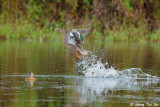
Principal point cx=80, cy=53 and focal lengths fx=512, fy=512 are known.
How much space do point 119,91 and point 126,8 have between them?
61.9 ft

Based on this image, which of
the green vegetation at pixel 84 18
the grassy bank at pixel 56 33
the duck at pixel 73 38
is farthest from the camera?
the green vegetation at pixel 84 18

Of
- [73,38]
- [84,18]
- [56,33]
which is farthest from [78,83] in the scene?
[84,18]

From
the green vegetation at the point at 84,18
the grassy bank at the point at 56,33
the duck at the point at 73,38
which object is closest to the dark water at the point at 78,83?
the duck at the point at 73,38

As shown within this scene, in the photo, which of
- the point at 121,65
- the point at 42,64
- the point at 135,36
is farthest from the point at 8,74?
the point at 135,36

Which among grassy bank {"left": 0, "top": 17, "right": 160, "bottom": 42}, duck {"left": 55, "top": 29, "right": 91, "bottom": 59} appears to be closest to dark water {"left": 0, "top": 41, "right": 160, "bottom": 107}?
duck {"left": 55, "top": 29, "right": 91, "bottom": 59}

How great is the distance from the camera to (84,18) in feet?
104

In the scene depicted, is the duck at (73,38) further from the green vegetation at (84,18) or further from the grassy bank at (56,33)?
the grassy bank at (56,33)

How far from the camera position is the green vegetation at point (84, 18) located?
29719 millimetres

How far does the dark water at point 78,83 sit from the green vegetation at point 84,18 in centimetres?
884

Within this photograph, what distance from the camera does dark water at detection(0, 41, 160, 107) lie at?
402 inches

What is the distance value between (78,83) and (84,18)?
19093mm

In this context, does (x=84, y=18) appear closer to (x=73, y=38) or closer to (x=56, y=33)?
(x=56, y=33)

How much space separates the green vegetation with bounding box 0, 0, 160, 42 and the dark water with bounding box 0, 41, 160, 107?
8843 millimetres

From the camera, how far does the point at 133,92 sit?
11328mm
